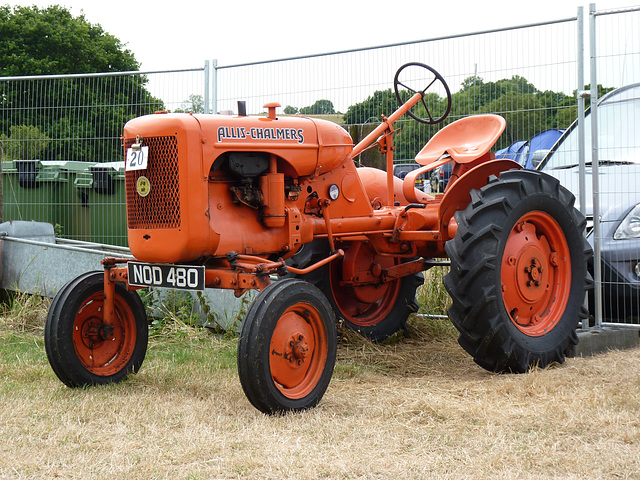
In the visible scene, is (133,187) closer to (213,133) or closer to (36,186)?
(213,133)

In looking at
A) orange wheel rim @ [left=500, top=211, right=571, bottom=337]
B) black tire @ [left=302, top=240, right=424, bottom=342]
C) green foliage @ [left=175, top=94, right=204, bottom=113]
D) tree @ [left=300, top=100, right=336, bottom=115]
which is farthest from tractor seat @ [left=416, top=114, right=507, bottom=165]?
green foliage @ [left=175, top=94, right=204, bottom=113]

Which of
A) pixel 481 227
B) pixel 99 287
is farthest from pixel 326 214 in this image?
pixel 99 287

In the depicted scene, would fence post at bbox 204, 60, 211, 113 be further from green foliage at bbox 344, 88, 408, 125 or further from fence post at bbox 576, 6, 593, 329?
fence post at bbox 576, 6, 593, 329

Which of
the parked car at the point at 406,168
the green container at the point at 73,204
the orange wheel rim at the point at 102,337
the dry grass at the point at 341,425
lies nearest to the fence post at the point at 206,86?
the green container at the point at 73,204

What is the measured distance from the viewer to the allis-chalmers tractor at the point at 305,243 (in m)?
4.09

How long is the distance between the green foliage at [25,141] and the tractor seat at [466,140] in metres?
5.06

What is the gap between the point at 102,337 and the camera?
4.58 metres

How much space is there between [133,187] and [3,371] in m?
1.62

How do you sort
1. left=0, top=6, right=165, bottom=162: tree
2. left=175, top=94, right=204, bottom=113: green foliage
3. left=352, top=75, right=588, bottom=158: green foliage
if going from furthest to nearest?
left=0, top=6, right=165, bottom=162: tree → left=175, top=94, right=204, bottom=113: green foliage → left=352, top=75, right=588, bottom=158: green foliage

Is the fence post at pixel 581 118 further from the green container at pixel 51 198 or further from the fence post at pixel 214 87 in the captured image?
the green container at pixel 51 198

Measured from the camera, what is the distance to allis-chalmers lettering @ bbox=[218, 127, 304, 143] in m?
4.23

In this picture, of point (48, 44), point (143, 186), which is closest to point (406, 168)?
point (143, 186)

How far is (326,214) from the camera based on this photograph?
4.93m

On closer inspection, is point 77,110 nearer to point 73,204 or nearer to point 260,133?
point 73,204
